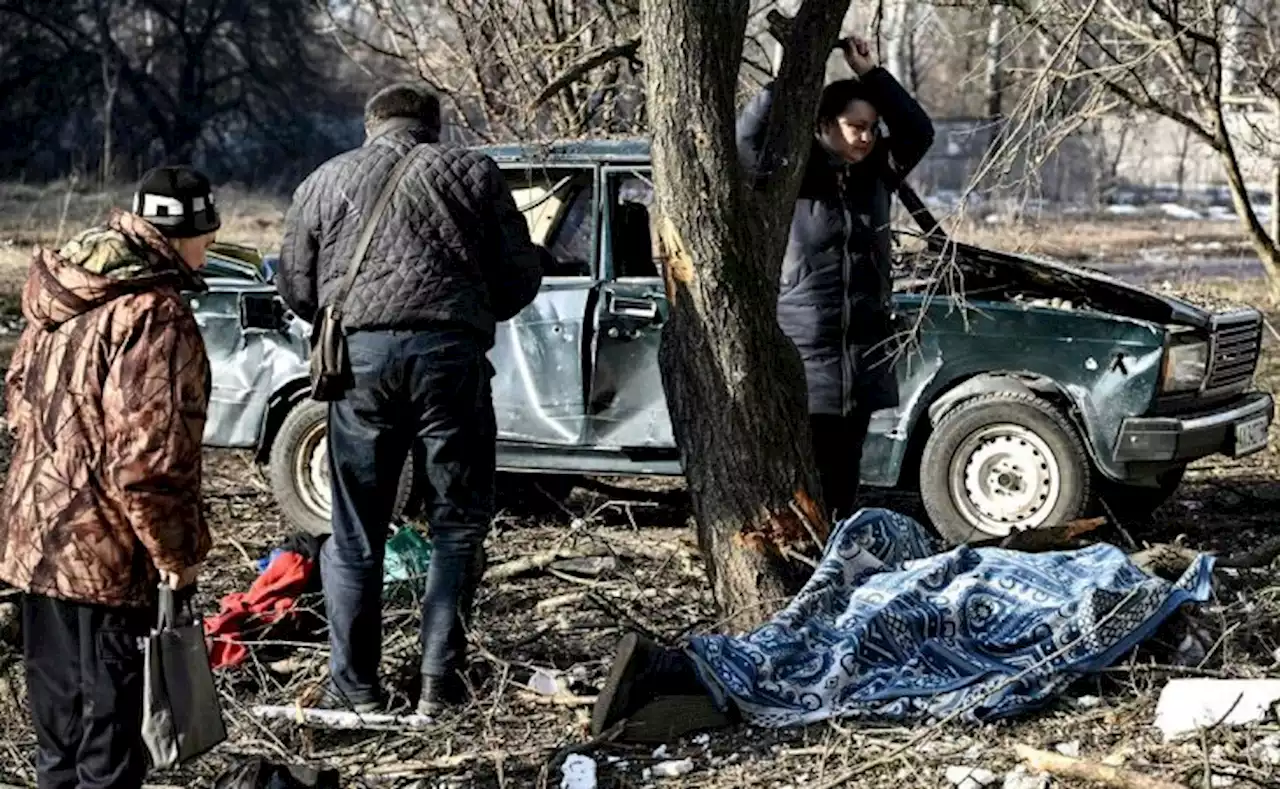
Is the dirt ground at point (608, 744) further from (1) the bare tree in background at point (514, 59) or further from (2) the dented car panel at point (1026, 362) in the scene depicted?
(1) the bare tree in background at point (514, 59)

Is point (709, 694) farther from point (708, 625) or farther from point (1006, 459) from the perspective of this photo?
point (1006, 459)

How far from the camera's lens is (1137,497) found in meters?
8.09

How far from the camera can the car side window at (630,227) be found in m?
7.76

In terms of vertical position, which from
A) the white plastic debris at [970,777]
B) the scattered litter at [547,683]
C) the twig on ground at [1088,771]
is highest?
the twig on ground at [1088,771]

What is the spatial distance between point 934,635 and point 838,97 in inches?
83.2

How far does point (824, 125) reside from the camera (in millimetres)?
6289

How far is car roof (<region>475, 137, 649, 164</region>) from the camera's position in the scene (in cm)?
774

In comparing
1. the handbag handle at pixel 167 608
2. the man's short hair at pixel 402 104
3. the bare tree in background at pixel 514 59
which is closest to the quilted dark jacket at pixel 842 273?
the man's short hair at pixel 402 104

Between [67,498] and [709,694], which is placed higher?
[67,498]

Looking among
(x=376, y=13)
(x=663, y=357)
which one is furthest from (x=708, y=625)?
(x=376, y=13)

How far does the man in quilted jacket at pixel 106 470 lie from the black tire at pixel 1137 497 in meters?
5.12

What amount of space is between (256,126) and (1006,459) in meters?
35.0

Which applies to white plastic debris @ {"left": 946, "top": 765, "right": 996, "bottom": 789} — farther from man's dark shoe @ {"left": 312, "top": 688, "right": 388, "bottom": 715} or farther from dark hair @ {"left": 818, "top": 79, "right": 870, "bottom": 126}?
dark hair @ {"left": 818, "top": 79, "right": 870, "bottom": 126}

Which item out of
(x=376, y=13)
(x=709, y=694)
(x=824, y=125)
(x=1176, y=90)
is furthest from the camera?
(x=1176, y=90)
